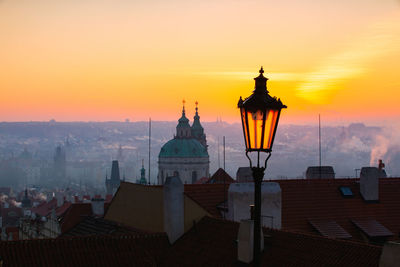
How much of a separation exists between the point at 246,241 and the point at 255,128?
1000cm

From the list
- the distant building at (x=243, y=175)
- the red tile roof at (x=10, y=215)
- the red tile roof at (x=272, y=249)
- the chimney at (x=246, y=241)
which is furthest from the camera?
the red tile roof at (x=10, y=215)

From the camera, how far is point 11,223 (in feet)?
465

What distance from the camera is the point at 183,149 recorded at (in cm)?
15412

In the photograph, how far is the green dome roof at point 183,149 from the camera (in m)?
154

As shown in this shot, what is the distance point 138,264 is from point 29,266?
318 centimetres

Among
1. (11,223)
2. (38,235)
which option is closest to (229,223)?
(38,235)

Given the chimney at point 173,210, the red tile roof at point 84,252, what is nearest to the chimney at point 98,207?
the chimney at point 173,210

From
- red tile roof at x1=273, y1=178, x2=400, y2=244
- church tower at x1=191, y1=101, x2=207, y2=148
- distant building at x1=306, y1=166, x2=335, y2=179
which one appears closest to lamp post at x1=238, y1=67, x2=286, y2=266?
red tile roof at x1=273, y1=178, x2=400, y2=244

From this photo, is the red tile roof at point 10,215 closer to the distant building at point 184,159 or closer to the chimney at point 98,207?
the distant building at point 184,159

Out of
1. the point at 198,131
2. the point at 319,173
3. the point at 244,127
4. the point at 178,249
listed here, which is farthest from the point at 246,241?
the point at 198,131

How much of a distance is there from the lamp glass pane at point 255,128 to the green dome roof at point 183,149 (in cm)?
14477

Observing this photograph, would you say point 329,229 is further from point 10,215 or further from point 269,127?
point 10,215

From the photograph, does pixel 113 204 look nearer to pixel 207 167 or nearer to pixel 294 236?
pixel 294 236

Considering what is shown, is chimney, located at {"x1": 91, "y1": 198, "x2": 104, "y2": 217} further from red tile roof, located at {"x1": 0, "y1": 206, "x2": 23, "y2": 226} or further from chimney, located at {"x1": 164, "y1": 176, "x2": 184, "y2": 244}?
red tile roof, located at {"x1": 0, "y1": 206, "x2": 23, "y2": 226}
